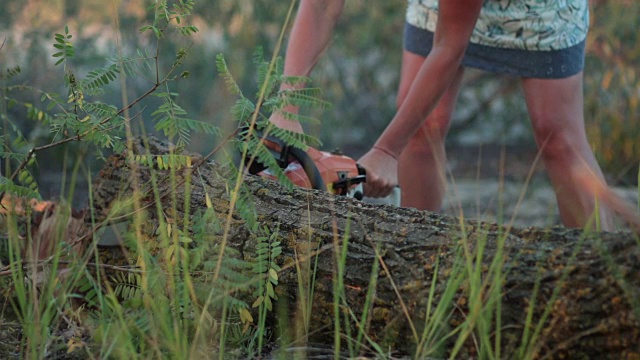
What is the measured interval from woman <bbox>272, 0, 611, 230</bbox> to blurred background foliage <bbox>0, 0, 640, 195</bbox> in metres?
2.05

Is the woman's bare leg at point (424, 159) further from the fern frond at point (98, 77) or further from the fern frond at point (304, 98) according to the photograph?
the fern frond at point (98, 77)

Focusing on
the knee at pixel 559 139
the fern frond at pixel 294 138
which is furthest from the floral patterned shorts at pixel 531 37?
the fern frond at pixel 294 138

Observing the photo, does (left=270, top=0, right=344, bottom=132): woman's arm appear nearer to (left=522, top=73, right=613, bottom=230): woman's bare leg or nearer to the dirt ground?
(left=522, top=73, right=613, bottom=230): woman's bare leg

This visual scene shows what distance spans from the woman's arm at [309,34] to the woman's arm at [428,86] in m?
0.33

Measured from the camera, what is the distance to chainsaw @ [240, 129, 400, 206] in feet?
8.82

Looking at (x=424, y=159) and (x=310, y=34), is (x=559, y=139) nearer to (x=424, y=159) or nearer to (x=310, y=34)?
(x=424, y=159)

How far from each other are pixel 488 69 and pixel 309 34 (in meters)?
0.80

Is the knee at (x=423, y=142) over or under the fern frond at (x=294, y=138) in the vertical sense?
under

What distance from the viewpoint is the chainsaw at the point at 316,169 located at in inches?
106

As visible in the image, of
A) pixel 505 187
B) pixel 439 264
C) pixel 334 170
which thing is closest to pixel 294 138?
pixel 439 264

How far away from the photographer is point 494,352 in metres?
1.95

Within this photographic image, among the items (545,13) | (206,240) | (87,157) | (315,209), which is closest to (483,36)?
(545,13)

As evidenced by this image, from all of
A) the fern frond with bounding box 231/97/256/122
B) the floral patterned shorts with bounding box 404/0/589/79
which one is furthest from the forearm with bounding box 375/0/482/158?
the fern frond with bounding box 231/97/256/122

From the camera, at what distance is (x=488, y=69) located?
137 inches
